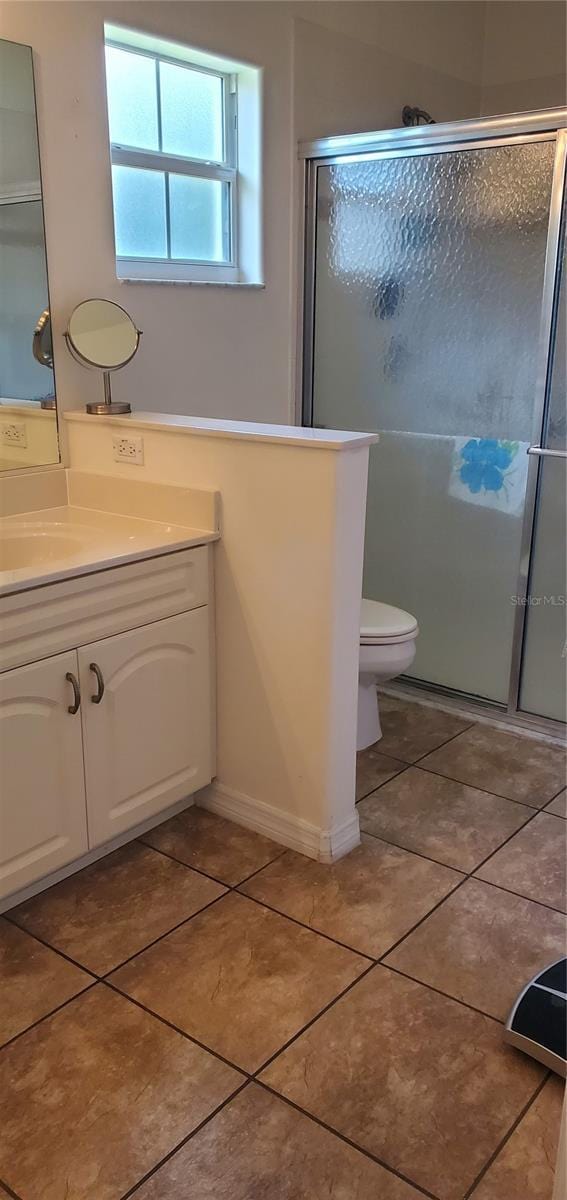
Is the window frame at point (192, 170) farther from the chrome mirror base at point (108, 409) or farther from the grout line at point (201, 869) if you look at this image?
the grout line at point (201, 869)

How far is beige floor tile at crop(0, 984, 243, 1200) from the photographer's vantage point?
1.39m

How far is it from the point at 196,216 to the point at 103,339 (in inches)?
27.3

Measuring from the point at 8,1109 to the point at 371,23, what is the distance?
3291mm

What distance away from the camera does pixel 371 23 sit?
3.03m

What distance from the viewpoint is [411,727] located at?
289 centimetres

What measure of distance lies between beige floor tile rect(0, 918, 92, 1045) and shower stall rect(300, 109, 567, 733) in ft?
5.46

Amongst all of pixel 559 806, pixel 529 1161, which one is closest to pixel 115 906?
pixel 529 1161

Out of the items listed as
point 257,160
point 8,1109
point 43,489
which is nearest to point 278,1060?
point 8,1109

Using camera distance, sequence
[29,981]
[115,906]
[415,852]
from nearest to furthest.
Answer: [29,981] < [115,906] < [415,852]

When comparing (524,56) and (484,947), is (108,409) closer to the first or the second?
A: (484,947)

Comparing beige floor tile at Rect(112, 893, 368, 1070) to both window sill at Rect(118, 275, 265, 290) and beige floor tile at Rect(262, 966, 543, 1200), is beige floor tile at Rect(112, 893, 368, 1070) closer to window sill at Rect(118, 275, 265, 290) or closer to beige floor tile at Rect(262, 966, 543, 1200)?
beige floor tile at Rect(262, 966, 543, 1200)

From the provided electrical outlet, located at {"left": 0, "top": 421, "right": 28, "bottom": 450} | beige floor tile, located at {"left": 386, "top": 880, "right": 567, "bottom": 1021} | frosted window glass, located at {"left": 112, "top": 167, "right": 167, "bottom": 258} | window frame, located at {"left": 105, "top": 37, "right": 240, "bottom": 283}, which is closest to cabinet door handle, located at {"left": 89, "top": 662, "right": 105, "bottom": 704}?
electrical outlet, located at {"left": 0, "top": 421, "right": 28, "bottom": 450}

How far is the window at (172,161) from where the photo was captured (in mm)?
2488

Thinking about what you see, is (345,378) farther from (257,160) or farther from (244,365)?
(257,160)
